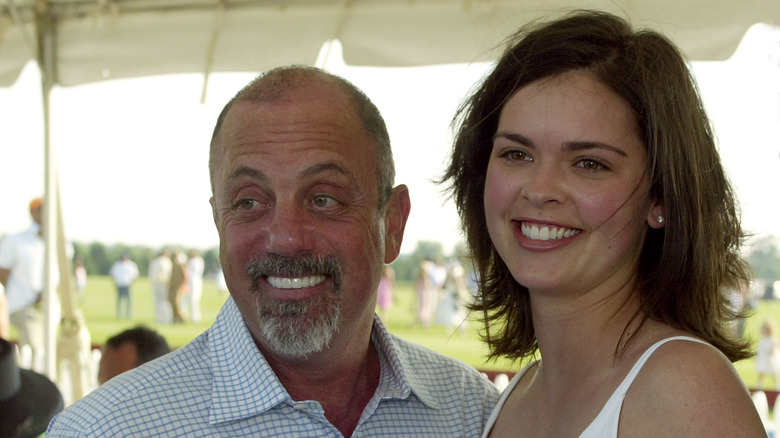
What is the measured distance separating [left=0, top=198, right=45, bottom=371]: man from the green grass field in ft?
15.9

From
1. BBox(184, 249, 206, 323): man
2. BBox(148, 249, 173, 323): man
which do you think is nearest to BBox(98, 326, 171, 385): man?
BBox(148, 249, 173, 323): man

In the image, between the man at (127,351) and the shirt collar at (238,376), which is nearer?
the shirt collar at (238,376)

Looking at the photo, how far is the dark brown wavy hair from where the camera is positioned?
1863mm

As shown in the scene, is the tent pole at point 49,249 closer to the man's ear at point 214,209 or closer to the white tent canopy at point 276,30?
the white tent canopy at point 276,30

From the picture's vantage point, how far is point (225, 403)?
188 centimetres

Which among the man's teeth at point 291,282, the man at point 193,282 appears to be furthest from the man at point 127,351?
the man at point 193,282

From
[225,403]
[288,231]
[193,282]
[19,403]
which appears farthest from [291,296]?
[193,282]

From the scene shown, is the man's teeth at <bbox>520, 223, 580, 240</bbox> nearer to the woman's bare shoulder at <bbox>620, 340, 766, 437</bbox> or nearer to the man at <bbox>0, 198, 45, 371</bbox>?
the woman's bare shoulder at <bbox>620, 340, 766, 437</bbox>

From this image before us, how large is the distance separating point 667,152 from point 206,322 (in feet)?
104

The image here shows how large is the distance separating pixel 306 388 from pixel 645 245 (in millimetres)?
870

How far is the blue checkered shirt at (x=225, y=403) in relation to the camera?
5.98 ft

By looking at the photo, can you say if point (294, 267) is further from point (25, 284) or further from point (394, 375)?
point (25, 284)

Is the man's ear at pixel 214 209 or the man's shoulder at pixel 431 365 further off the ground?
the man's ear at pixel 214 209

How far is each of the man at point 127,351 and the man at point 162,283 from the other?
1969 cm
